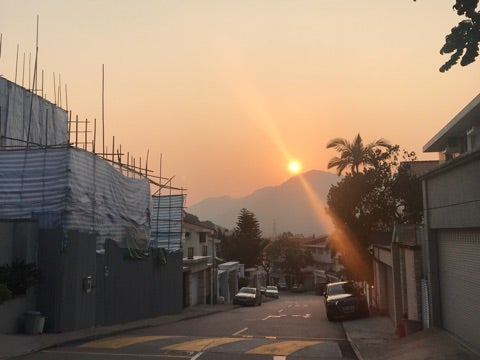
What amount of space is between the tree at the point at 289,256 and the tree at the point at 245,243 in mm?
2410

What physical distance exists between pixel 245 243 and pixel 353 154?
52.1 metres

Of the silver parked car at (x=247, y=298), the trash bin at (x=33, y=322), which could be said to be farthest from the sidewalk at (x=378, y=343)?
the silver parked car at (x=247, y=298)

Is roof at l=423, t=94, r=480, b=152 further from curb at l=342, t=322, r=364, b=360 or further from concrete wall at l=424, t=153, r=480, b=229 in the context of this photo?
curb at l=342, t=322, r=364, b=360

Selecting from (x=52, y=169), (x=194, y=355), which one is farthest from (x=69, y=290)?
(x=194, y=355)

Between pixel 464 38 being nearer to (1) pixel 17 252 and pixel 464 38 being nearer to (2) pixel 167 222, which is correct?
(1) pixel 17 252

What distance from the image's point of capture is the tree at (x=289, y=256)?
291 ft

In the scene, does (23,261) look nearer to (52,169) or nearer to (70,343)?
(70,343)

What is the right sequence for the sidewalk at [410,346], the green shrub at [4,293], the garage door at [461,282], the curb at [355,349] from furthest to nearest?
the green shrub at [4,293], the curb at [355,349], the sidewalk at [410,346], the garage door at [461,282]

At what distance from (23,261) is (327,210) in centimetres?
2120

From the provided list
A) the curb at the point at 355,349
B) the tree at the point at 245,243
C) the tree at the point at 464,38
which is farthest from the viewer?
the tree at the point at 245,243

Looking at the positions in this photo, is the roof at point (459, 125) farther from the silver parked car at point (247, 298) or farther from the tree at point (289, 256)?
the tree at point (289, 256)

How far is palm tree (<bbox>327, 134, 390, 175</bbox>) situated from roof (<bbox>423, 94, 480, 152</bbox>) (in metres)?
11.7

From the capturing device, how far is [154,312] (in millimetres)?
24984

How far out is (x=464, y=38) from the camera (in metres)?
6.75
